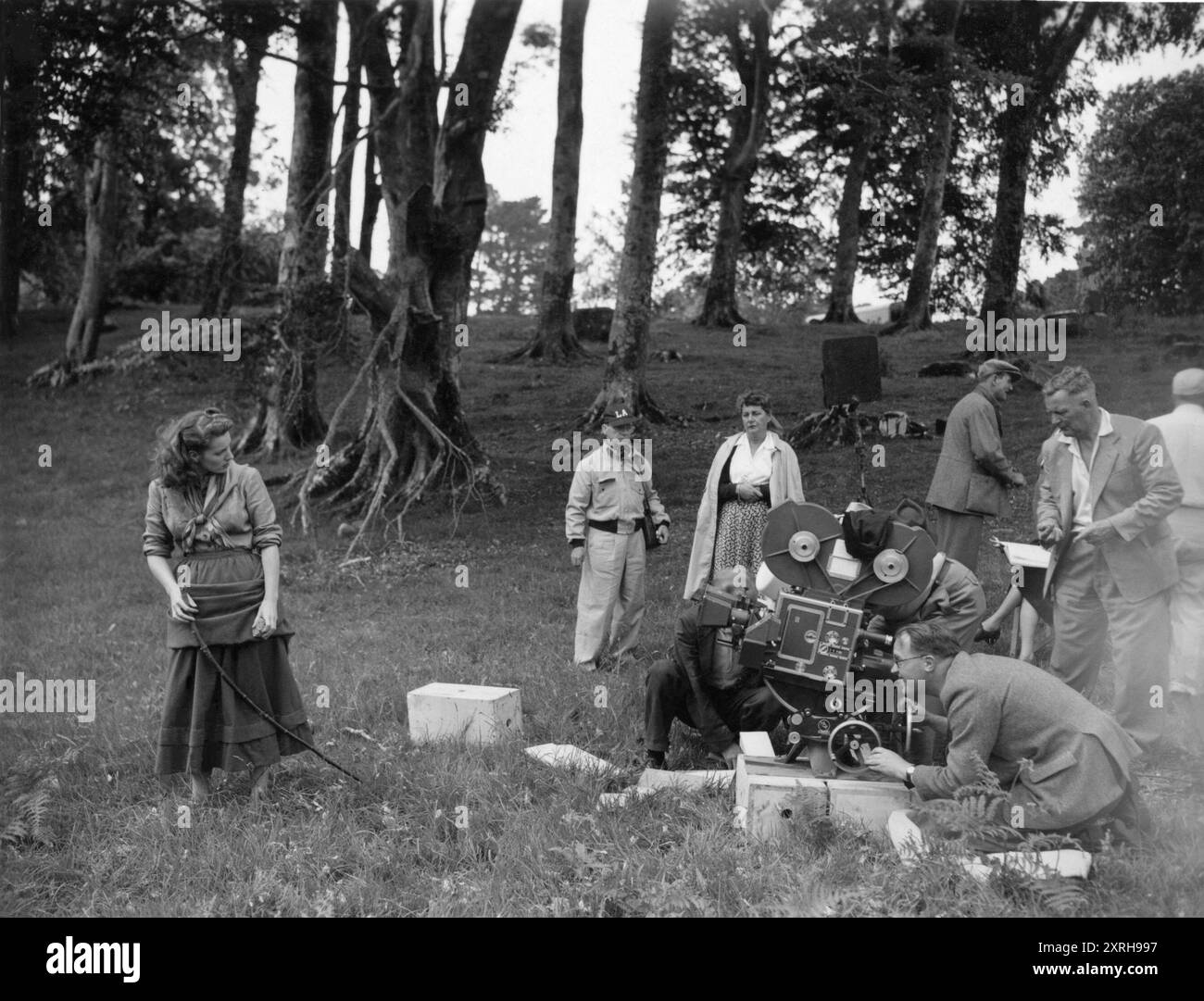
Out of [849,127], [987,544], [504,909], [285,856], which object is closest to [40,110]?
[285,856]

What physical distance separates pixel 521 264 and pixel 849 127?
35.6 ft

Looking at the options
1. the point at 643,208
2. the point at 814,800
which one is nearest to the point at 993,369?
the point at 814,800

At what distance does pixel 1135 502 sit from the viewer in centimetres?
481

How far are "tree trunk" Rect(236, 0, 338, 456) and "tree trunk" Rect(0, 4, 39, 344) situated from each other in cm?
277

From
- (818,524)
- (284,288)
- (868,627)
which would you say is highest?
(284,288)

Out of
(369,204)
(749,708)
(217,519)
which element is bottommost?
(749,708)

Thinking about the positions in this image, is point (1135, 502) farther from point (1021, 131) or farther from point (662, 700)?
point (1021, 131)

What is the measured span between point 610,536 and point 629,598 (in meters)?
0.44

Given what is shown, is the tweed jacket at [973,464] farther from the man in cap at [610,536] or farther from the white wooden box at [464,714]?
the white wooden box at [464,714]

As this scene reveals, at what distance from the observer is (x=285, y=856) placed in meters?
4.00

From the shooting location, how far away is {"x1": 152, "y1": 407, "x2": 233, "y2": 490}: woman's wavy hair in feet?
14.4

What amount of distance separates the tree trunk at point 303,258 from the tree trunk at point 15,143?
2.77 metres
